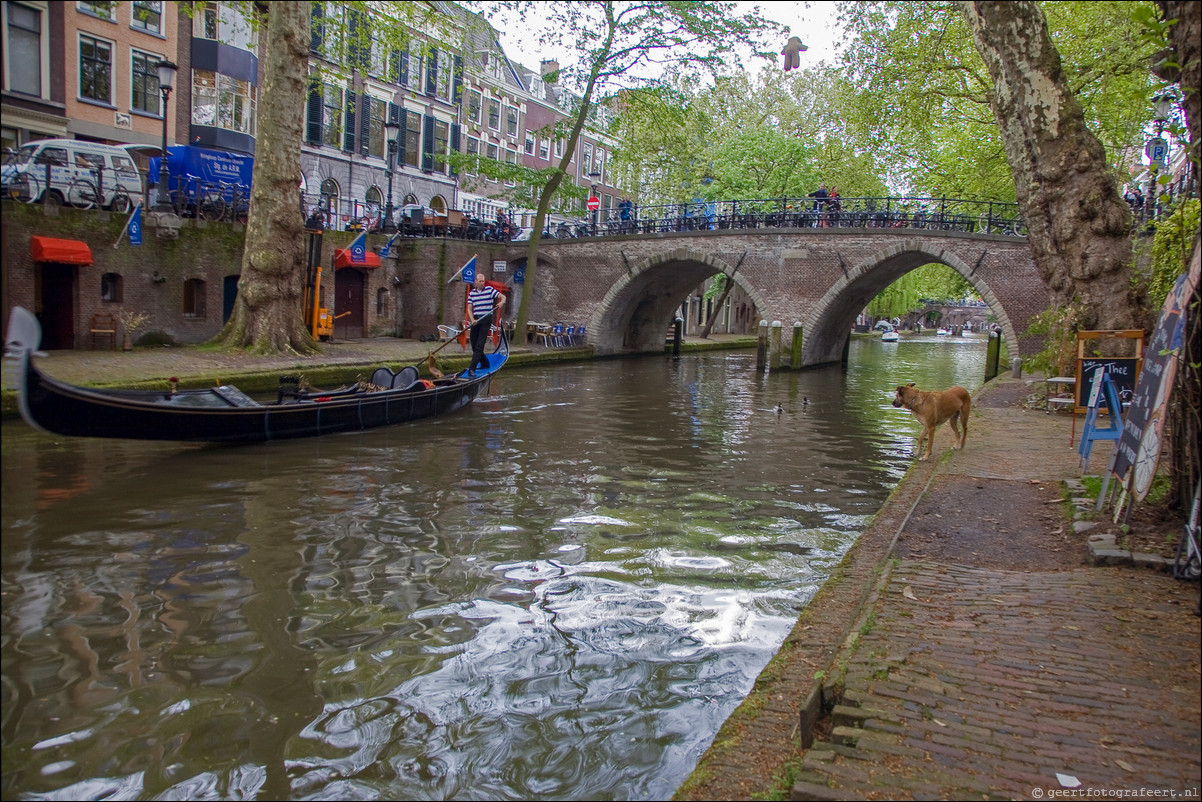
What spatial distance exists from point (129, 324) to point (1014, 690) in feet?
Answer: 54.4

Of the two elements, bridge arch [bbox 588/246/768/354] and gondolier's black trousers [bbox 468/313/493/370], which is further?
bridge arch [bbox 588/246/768/354]

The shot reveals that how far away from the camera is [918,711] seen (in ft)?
10.5

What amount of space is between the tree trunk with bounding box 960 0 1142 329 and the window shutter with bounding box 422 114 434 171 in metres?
25.1

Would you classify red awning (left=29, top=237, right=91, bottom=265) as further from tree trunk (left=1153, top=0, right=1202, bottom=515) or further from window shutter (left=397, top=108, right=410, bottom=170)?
window shutter (left=397, top=108, right=410, bottom=170)

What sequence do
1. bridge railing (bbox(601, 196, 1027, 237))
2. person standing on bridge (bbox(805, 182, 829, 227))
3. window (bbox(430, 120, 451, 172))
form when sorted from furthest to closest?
window (bbox(430, 120, 451, 172)), person standing on bridge (bbox(805, 182, 829, 227)), bridge railing (bbox(601, 196, 1027, 237))

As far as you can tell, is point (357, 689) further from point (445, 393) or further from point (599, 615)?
point (445, 393)

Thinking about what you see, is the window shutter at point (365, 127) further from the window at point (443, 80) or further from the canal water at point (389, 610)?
the canal water at point (389, 610)

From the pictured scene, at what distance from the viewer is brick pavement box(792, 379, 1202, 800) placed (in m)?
2.74

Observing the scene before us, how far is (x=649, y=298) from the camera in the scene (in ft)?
99.3

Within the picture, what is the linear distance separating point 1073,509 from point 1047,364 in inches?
266

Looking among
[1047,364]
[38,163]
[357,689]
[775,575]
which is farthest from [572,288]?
[357,689]

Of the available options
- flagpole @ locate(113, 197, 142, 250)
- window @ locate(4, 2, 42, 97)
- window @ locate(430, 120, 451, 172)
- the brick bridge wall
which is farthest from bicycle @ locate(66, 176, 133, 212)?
window @ locate(430, 120, 451, 172)

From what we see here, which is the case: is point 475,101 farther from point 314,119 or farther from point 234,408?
point 234,408

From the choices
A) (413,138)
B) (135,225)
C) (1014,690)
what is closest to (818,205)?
(413,138)
